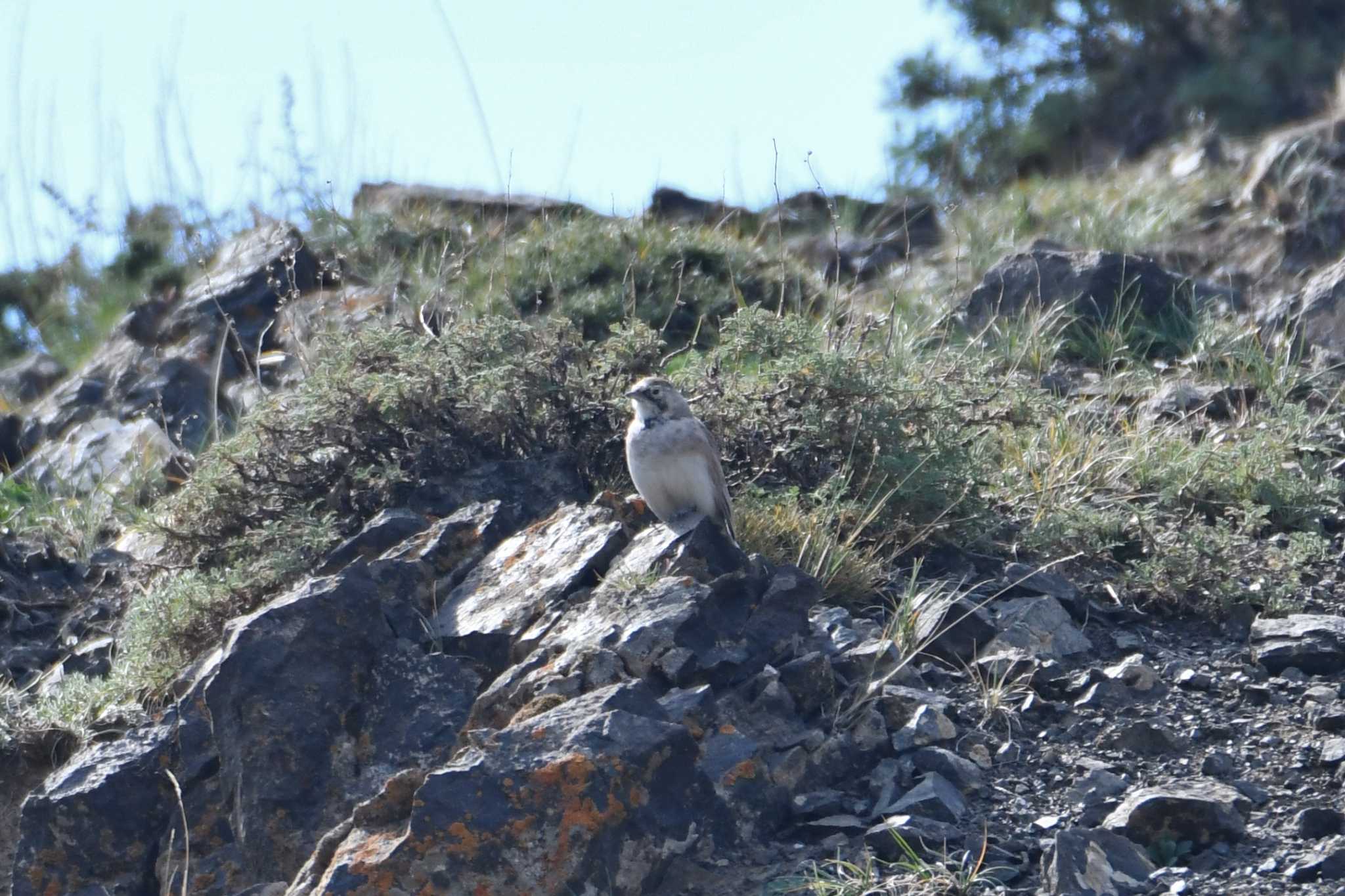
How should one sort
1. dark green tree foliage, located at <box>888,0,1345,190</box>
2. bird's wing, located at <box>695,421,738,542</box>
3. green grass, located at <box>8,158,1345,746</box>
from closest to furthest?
bird's wing, located at <box>695,421,738,542</box> → green grass, located at <box>8,158,1345,746</box> → dark green tree foliage, located at <box>888,0,1345,190</box>

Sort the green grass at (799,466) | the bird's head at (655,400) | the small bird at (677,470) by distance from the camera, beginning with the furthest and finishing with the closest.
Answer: the green grass at (799,466) → the bird's head at (655,400) → the small bird at (677,470)

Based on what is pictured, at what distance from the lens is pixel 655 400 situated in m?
6.32

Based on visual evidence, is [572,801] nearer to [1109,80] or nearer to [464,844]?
[464,844]

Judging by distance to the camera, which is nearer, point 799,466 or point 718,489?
point 718,489

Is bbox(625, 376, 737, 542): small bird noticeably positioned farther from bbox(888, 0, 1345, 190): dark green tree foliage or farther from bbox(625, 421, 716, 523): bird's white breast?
bbox(888, 0, 1345, 190): dark green tree foliage

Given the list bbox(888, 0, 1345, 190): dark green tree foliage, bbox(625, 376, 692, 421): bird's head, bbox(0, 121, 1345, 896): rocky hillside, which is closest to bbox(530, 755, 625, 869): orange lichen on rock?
bbox(0, 121, 1345, 896): rocky hillside

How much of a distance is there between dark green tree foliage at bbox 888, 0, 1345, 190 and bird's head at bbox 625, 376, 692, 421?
429 inches

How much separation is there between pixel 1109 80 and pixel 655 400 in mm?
13891

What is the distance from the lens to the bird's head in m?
6.29

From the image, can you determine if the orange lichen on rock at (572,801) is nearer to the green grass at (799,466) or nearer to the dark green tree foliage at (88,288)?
the green grass at (799,466)

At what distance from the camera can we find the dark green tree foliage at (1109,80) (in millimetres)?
17172

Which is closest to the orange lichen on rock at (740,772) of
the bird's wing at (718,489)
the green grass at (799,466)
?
the green grass at (799,466)

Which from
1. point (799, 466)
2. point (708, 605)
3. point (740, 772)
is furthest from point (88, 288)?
point (740, 772)

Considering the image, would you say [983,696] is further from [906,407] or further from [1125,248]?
[1125,248]
